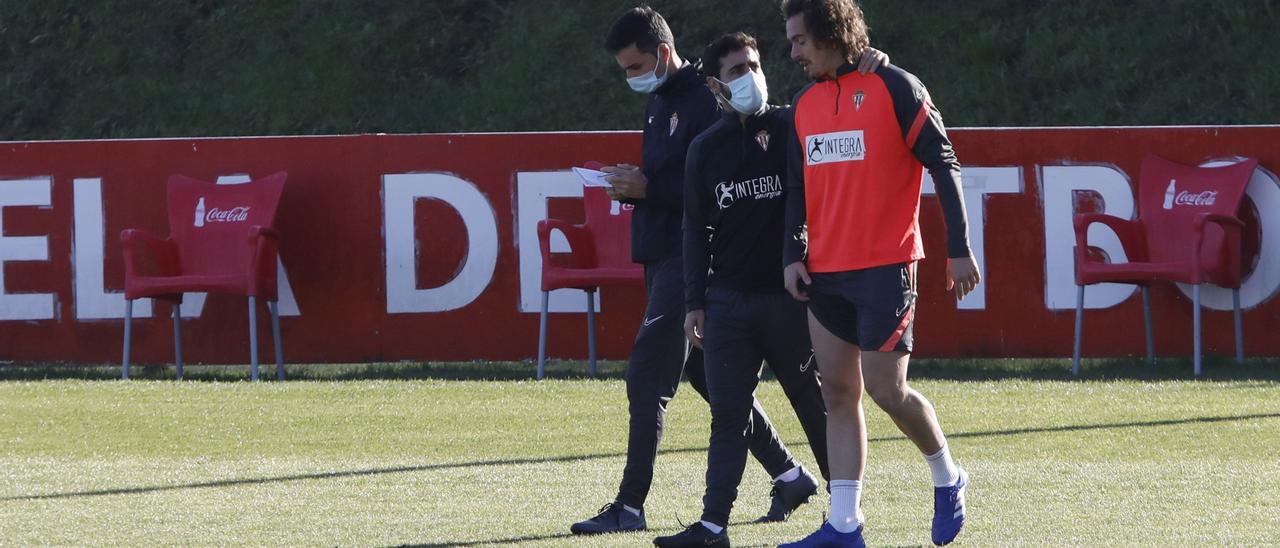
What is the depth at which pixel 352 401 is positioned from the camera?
1191 cm

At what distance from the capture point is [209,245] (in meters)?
13.9

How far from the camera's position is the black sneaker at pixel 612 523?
6762 mm

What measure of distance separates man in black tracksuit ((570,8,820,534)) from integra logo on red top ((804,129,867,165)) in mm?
849

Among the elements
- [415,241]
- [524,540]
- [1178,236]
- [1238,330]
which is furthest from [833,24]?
[415,241]

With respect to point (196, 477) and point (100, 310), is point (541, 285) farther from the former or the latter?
point (196, 477)

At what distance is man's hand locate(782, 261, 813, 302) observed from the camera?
6125mm

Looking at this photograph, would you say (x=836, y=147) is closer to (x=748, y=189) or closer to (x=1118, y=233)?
(x=748, y=189)

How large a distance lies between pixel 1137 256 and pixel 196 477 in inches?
299

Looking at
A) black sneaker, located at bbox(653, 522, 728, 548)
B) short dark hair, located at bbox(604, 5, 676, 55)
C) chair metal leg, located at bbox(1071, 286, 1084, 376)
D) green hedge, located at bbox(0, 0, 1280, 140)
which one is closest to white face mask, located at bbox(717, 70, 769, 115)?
short dark hair, located at bbox(604, 5, 676, 55)

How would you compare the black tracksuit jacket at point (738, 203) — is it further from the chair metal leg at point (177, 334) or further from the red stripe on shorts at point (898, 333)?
the chair metal leg at point (177, 334)

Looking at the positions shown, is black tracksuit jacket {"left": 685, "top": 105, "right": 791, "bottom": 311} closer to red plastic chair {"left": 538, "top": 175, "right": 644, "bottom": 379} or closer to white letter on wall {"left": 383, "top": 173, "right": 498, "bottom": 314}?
red plastic chair {"left": 538, "top": 175, "right": 644, "bottom": 379}

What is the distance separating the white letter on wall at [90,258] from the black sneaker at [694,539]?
9.06 meters

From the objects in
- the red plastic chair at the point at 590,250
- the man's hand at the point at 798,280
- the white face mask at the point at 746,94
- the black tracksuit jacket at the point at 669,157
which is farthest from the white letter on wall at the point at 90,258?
the man's hand at the point at 798,280

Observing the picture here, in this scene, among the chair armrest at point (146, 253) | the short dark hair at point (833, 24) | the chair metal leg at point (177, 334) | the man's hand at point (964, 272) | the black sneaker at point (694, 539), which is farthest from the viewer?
the chair metal leg at point (177, 334)
